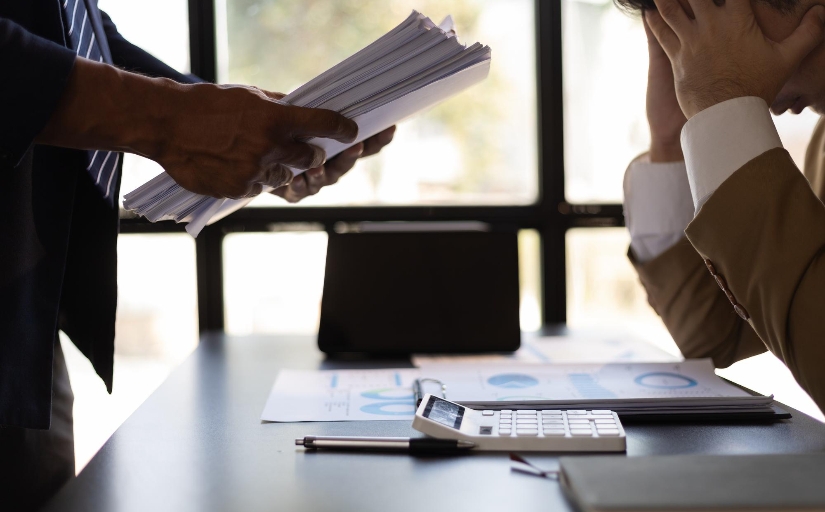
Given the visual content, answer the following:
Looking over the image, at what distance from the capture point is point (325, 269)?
4.37 ft

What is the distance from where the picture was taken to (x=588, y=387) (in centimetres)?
95

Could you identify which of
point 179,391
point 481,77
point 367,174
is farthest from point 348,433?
point 367,174

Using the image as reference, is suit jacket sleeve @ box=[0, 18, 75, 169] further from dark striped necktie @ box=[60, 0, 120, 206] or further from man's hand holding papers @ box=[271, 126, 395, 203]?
man's hand holding papers @ box=[271, 126, 395, 203]

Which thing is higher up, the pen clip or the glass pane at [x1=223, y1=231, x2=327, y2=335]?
the glass pane at [x1=223, y1=231, x2=327, y2=335]

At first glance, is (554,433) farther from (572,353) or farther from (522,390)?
(572,353)

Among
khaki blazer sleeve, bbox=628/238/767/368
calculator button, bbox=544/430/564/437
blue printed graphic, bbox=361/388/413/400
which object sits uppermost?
khaki blazer sleeve, bbox=628/238/767/368

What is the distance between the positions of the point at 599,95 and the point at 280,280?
122cm

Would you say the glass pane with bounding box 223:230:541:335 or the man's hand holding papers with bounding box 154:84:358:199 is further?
the glass pane with bounding box 223:230:541:335

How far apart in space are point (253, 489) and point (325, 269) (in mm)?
722

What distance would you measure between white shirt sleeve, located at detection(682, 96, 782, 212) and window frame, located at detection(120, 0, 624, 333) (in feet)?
5.13

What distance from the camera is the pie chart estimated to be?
0.99 m

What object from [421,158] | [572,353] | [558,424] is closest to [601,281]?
[421,158]

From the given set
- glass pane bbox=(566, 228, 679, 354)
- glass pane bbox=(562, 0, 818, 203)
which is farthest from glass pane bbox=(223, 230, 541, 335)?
glass pane bbox=(562, 0, 818, 203)

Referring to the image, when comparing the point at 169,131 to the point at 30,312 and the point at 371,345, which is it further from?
the point at 371,345
